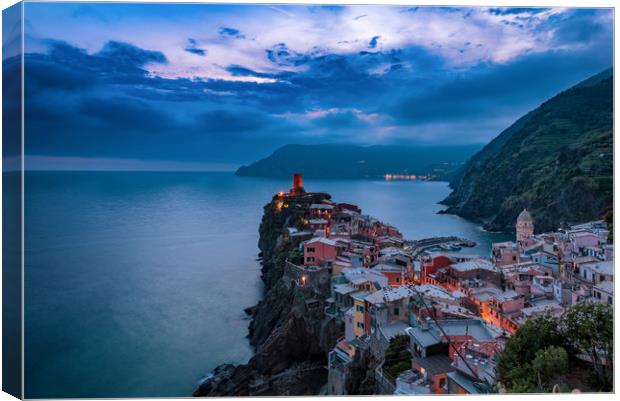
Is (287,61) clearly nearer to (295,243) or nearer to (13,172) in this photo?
(13,172)

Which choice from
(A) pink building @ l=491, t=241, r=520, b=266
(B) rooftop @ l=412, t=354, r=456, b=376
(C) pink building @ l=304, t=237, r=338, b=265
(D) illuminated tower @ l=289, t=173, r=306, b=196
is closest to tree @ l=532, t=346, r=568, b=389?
(B) rooftop @ l=412, t=354, r=456, b=376

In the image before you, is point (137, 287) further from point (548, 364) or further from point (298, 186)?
point (548, 364)

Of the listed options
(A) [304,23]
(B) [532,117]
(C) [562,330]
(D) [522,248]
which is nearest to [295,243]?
(D) [522,248]

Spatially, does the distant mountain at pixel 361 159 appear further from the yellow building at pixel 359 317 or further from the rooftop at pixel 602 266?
the yellow building at pixel 359 317

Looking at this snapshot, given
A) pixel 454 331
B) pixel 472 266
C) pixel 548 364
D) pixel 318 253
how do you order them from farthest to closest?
pixel 318 253, pixel 472 266, pixel 454 331, pixel 548 364

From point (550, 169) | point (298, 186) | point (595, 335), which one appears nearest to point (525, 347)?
point (595, 335)

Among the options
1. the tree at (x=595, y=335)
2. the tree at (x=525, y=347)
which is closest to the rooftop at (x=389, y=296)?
the tree at (x=525, y=347)
